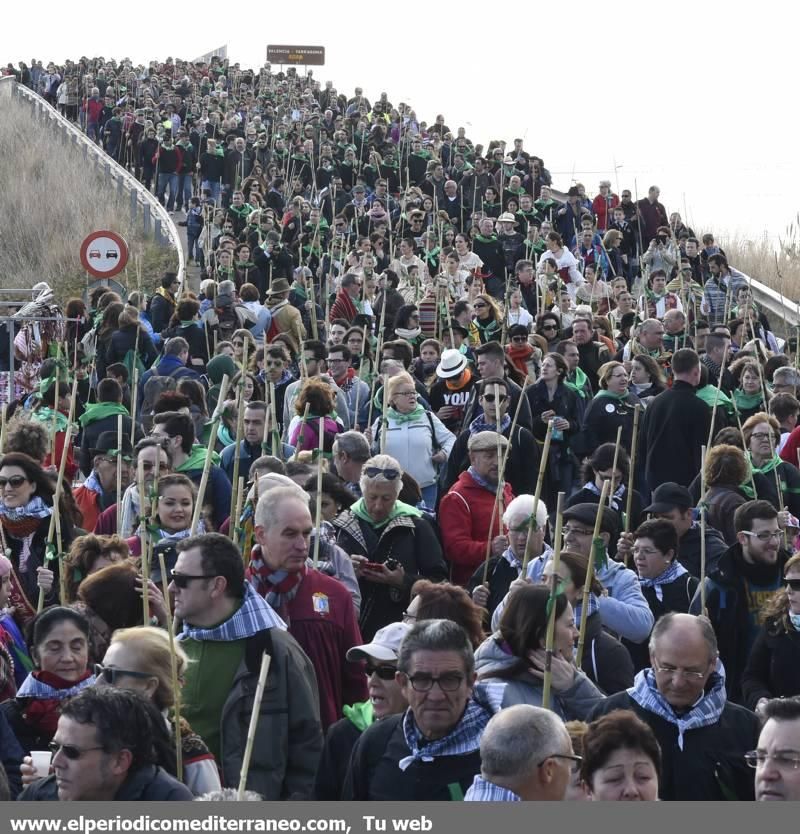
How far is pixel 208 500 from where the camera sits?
861 cm

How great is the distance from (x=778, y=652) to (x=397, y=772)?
7.17 feet

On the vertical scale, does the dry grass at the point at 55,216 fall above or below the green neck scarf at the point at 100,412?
above

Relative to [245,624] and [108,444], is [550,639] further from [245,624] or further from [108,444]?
[108,444]

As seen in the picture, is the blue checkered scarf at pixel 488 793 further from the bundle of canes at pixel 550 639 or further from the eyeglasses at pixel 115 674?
the eyeglasses at pixel 115 674

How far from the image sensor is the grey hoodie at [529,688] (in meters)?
5.46

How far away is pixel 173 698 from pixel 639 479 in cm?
648

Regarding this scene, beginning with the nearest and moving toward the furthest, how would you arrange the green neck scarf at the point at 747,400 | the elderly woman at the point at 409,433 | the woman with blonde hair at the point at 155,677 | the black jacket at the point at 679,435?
the woman with blonde hair at the point at 155,677 < the elderly woman at the point at 409,433 < the black jacket at the point at 679,435 < the green neck scarf at the point at 747,400

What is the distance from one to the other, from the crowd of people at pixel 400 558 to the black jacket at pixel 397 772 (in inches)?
0.4

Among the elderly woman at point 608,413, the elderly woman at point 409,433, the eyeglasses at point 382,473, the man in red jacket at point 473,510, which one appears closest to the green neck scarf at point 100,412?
the elderly woman at point 409,433

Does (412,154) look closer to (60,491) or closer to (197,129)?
(197,129)

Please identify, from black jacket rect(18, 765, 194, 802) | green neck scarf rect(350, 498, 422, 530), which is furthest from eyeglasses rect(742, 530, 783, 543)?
black jacket rect(18, 765, 194, 802)

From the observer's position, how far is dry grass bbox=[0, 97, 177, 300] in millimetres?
27797

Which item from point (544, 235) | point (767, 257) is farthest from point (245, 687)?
point (767, 257)

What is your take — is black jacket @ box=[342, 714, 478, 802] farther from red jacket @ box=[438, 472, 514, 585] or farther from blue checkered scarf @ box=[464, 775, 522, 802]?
red jacket @ box=[438, 472, 514, 585]
